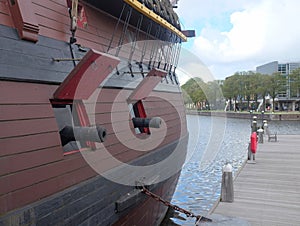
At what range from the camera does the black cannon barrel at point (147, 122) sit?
20.5 feet

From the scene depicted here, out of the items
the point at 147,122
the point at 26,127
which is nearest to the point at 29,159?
the point at 26,127

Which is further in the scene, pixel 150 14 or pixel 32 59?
pixel 150 14

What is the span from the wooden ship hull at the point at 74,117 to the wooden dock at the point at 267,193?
6.69 feet

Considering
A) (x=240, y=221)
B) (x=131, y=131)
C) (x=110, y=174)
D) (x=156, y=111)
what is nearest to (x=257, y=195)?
(x=240, y=221)

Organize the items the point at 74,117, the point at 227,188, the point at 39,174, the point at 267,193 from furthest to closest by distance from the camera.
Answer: the point at 267,193
the point at 227,188
the point at 74,117
the point at 39,174

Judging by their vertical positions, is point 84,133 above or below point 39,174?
above

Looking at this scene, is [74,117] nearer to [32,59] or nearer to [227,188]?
[32,59]

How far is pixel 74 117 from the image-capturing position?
482 cm

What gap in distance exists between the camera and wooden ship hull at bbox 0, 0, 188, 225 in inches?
137

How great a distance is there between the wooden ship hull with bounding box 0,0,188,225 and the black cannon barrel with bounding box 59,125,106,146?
0.04ft

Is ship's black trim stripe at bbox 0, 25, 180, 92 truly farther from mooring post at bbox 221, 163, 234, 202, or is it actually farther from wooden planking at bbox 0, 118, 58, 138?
mooring post at bbox 221, 163, 234, 202

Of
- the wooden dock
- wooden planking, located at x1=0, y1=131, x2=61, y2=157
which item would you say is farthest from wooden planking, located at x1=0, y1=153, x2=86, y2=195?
the wooden dock

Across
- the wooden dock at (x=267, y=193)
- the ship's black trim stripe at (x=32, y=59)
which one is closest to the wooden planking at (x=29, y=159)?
the ship's black trim stripe at (x=32, y=59)

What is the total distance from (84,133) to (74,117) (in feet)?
2.85
